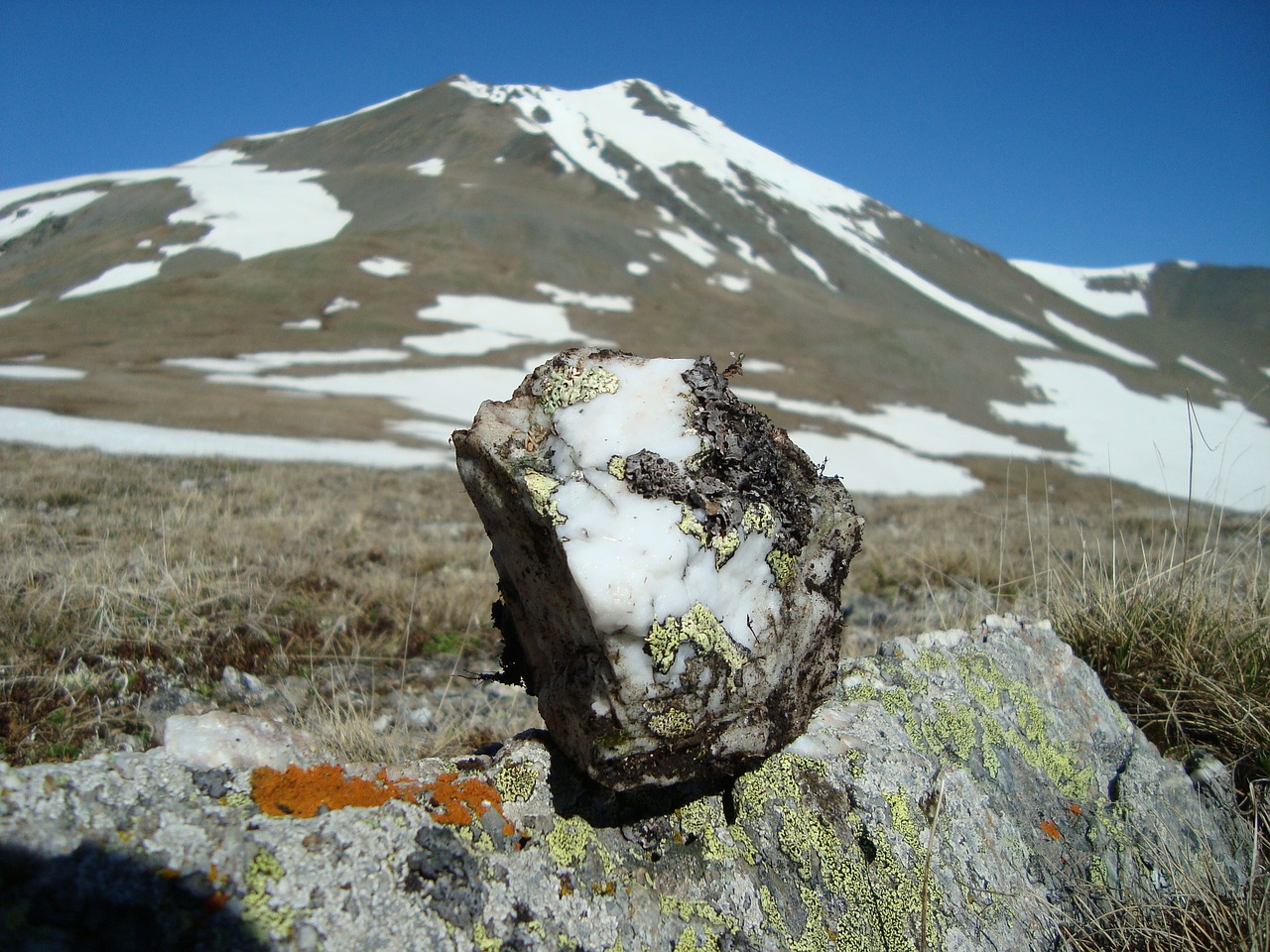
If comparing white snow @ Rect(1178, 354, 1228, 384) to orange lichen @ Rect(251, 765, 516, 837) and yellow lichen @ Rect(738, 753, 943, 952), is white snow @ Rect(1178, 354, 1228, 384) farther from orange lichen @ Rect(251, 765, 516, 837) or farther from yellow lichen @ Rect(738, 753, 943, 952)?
orange lichen @ Rect(251, 765, 516, 837)

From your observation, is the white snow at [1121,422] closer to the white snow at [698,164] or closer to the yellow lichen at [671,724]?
the white snow at [698,164]

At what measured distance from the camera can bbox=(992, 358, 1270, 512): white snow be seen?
43.1m

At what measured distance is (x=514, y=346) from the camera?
4466 cm

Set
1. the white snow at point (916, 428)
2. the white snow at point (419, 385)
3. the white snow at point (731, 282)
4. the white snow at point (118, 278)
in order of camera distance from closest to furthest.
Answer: the white snow at point (419, 385) < the white snow at point (916, 428) < the white snow at point (118, 278) < the white snow at point (731, 282)

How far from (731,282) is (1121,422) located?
33.2 m

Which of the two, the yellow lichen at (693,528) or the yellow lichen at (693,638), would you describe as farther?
the yellow lichen at (693,528)

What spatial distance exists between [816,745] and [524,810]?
99 cm

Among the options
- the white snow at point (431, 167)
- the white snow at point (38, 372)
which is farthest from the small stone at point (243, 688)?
the white snow at point (431, 167)

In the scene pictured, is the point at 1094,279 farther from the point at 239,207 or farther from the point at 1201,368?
the point at 239,207

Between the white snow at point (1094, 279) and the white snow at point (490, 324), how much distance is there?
108 m

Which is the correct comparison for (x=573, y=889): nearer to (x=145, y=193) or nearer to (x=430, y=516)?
(x=430, y=516)

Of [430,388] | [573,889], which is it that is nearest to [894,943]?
[573,889]

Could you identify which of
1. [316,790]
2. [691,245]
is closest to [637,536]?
[316,790]

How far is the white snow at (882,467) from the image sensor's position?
90.4 feet
